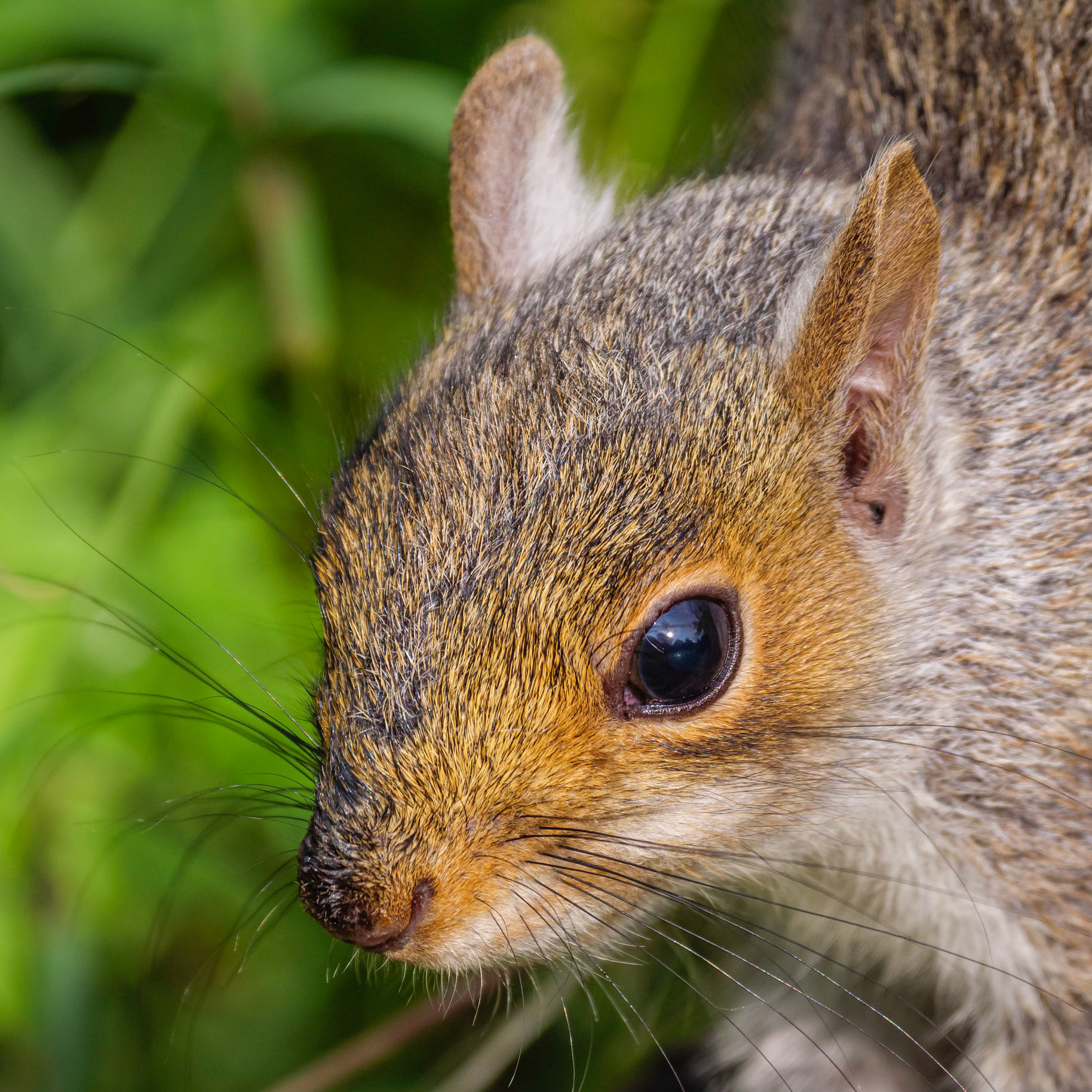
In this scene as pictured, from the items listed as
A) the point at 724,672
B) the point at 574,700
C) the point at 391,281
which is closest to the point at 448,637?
the point at 574,700

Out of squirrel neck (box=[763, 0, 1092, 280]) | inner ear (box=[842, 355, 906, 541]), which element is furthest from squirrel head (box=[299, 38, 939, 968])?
squirrel neck (box=[763, 0, 1092, 280])

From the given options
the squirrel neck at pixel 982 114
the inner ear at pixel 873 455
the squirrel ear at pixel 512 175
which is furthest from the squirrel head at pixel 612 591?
the squirrel neck at pixel 982 114

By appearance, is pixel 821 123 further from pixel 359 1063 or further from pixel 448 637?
pixel 359 1063

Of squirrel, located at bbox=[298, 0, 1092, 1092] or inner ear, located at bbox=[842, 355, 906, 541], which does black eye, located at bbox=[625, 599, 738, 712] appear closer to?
squirrel, located at bbox=[298, 0, 1092, 1092]

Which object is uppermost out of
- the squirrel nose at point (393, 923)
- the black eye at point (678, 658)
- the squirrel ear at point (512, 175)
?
the squirrel ear at point (512, 175)

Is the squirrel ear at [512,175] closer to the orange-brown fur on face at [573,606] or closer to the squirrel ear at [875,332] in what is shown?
the orange-brown fur on face at [573,606]
